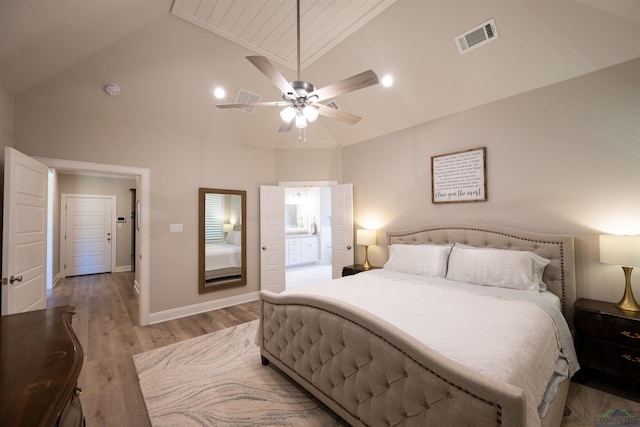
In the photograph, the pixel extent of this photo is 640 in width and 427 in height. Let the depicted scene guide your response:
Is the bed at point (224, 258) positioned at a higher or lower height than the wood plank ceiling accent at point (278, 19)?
lower

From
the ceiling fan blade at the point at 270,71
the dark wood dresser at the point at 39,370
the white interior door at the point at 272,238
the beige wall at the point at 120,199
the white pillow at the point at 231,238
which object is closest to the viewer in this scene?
the dark wood dresser at the point at 39,370

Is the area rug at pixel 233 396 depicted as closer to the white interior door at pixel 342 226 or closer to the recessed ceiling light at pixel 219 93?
the white interior door at pixel 342 226

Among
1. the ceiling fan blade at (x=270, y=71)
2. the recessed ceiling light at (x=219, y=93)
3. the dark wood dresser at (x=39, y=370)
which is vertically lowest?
the dark wood dresser at (x=39, y=370)

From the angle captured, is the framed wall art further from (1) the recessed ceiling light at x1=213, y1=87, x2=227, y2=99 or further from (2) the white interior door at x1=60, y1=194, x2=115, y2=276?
(2) the white interior door at x1=60, y1=194, x2=115, y2=276

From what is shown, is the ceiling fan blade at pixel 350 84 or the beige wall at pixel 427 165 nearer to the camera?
the ceiling fan blade at pixel 350 84

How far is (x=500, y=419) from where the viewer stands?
1.00 m

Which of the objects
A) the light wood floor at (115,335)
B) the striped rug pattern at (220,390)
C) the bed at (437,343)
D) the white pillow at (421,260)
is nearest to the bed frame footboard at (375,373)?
the bed at (437,343)

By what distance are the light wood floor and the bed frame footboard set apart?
1205 mm

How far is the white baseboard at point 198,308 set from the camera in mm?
3682

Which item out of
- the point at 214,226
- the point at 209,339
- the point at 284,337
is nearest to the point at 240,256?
the point at 214,226

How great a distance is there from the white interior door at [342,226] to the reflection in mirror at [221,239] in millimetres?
1611

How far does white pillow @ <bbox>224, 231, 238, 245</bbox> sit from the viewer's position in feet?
14.6

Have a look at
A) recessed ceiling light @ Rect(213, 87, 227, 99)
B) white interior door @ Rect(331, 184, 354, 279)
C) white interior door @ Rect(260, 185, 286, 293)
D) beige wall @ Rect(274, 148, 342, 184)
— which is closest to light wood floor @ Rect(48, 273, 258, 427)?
white interior door @ Rect(260, 185, 286, 293)

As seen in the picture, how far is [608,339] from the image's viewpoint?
212cm
